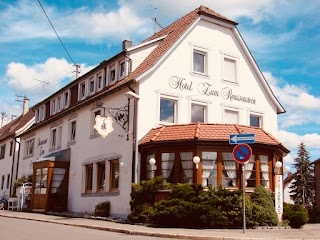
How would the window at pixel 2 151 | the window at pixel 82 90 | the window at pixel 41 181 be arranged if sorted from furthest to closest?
the window at pixel 2 151
the window at pixel 82 90
the window at pixel 41 181

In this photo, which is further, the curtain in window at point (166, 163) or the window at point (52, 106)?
the window at point (52, 106)

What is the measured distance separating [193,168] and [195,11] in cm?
1023

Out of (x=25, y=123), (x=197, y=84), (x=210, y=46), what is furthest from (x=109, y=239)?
(x=25, y=123)

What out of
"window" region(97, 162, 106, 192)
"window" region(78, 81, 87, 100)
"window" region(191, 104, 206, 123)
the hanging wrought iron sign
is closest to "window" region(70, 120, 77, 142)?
"window" region(78, 81, 87, 100)

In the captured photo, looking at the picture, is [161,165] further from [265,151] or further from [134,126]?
[265,151]

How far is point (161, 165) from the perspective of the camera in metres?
20.1

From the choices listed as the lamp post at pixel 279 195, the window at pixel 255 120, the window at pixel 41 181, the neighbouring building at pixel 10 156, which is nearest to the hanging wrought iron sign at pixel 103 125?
the lamp post at pixel 279 195

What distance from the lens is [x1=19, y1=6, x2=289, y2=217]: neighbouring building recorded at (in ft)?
64.6

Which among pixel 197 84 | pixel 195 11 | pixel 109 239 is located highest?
pixel 195 11

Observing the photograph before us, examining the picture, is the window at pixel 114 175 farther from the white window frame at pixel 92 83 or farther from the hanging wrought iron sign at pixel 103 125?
the white window frame at pixel 92 83

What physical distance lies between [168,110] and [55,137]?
39.0 feet

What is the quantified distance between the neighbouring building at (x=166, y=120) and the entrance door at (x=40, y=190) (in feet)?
0.21

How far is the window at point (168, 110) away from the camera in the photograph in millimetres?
22438

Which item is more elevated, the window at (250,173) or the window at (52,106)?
the window at (52,106)
